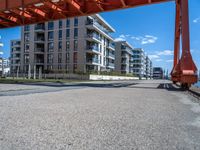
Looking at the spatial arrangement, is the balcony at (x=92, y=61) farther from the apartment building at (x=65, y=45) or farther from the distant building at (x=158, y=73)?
the distant building at (x=158, y=73)

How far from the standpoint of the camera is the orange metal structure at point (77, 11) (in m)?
18.2

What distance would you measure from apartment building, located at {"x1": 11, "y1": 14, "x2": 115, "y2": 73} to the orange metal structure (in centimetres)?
2702

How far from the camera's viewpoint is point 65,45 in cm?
5484

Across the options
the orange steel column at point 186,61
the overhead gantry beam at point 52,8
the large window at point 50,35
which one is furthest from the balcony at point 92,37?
the orange steel column at point 186,61

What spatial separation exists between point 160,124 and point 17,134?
3148 millimetres

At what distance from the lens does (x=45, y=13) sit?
23.4m

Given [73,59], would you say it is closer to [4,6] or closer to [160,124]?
[4,6]

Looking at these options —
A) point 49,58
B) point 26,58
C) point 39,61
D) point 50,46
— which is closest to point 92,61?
point 49,58

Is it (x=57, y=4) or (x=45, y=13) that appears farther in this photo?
(x=45, y=13)

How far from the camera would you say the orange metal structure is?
18.2 m

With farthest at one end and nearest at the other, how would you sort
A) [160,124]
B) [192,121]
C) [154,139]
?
[192,121] → [160,124] → [154,139]

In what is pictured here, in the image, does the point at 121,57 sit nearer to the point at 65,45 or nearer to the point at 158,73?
the point at 65,45

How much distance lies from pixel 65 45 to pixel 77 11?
33676 mm

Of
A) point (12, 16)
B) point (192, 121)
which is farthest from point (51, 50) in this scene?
point (192, 121)
